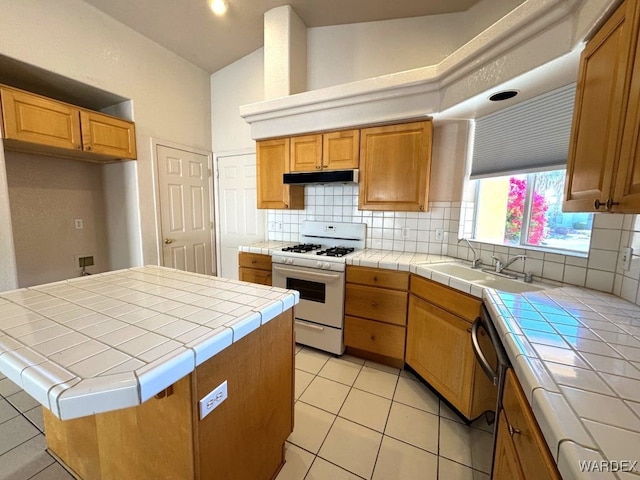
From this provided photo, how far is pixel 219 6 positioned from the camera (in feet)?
8.02

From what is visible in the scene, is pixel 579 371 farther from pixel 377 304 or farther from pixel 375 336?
pixel 375 336

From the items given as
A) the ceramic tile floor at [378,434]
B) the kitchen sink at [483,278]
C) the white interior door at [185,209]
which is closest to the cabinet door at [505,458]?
the ceramic tile floor at [378,434]

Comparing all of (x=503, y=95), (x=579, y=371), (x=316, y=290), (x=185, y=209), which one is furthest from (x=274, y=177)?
(x=579, y=371)

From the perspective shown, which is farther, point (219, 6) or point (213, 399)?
point (219, 6)

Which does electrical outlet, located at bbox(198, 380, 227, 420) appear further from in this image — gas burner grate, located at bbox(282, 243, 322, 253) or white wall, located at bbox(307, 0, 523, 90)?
white wall, located at bbox(307, 0, 523, 90)

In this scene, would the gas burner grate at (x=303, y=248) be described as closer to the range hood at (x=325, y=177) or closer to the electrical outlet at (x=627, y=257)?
the range hood at (x=325, y=177)

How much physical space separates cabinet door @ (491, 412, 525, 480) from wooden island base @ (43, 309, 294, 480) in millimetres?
885

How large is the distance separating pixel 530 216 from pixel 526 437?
65.3 inches

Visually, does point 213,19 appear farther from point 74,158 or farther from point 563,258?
point 563,258

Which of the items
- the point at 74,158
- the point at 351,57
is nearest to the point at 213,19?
the point at 351,57

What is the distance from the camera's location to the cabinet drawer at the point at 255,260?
2.58 metres

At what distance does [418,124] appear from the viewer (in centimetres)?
210

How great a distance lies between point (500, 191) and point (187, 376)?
7.76ft

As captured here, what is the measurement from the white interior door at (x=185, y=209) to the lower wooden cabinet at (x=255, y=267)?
1.15 meters
